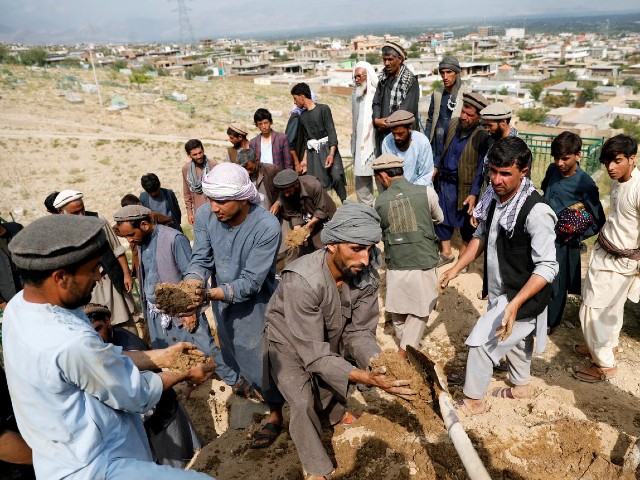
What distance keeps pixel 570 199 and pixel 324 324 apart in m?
2.56

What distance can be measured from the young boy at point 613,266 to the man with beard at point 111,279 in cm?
414

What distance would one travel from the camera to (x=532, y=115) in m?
40.3

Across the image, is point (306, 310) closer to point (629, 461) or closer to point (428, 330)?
point (629, 461)

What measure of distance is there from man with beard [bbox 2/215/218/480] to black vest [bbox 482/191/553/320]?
7.81 feet

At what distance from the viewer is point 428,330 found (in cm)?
487

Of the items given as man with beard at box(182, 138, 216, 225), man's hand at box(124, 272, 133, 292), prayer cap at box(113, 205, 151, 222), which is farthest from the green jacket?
man with beard at box(182, 138, 216, 225)

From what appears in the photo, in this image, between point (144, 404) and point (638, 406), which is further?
point (638, 406)

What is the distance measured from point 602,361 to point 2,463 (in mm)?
4187

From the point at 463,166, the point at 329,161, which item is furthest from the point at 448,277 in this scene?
the point at 329,161

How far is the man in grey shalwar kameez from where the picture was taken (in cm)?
245

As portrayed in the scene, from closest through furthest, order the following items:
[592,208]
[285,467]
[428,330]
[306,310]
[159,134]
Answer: [306,310] → [285,467] → [592,208] → [428,330] → [159,134]

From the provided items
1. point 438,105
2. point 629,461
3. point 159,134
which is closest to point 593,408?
point 629,461

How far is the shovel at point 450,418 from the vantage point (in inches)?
80.1

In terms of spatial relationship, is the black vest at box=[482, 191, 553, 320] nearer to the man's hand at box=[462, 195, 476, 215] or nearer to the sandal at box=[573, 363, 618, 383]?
the sandal at box=[573, 363, 618, 383]
